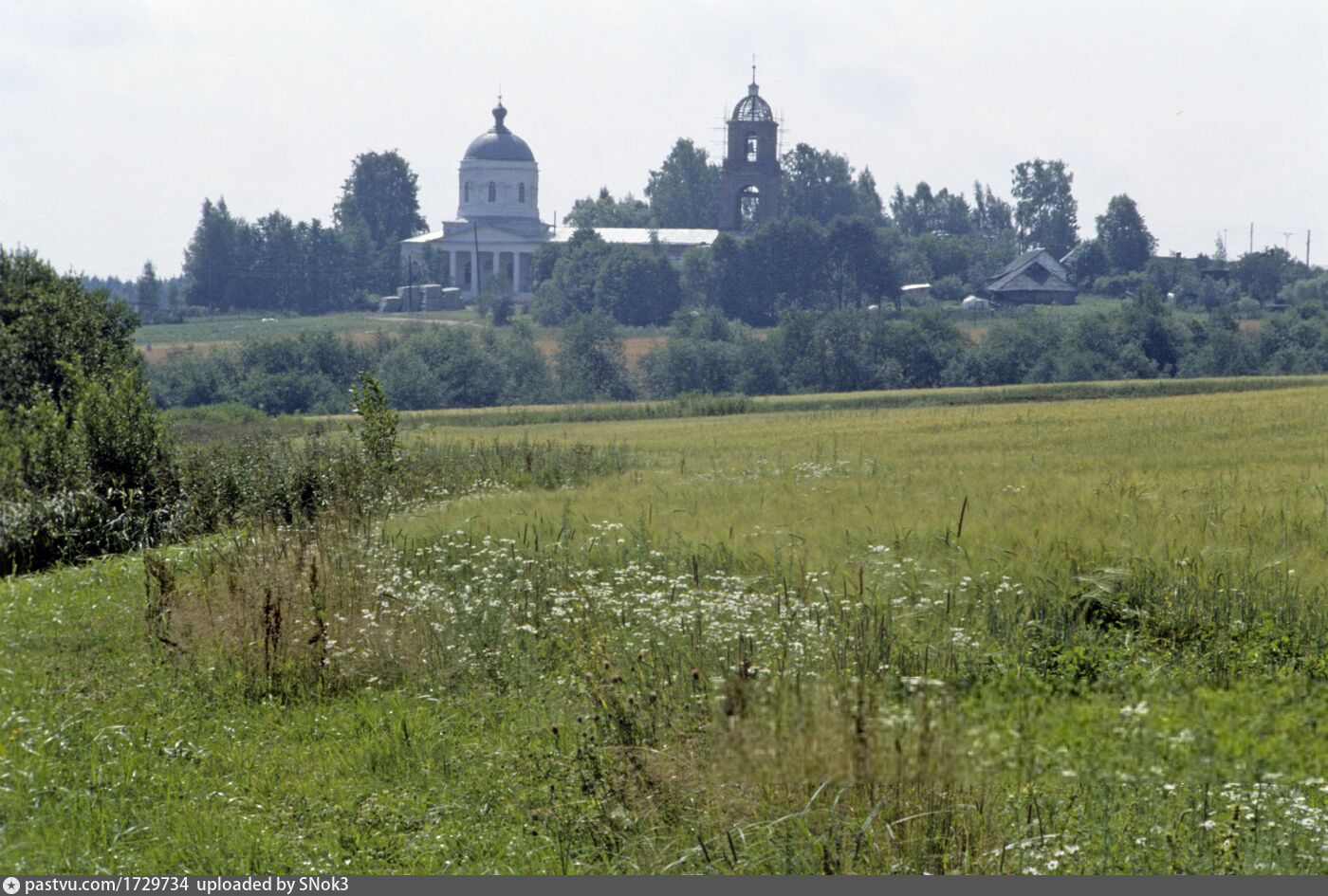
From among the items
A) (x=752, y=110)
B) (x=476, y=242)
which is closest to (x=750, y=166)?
(x=752, y=110)

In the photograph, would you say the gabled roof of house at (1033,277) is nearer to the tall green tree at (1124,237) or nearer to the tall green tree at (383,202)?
the tall green tree at (1124,237)

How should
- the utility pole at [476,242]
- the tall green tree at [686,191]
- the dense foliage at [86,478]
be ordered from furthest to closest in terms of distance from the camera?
the tall green tree at [686,191] → the utility pole at [476,242] → the dense foliage at [86,478]

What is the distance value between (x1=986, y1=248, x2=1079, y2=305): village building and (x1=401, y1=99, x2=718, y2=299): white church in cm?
3059

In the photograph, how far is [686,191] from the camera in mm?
173750

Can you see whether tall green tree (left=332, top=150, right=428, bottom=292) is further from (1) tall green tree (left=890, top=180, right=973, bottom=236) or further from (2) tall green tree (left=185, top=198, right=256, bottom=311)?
(1) tall green tree (left=890, top=180, right=973, bottom=236)

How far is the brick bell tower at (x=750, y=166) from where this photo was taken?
156m

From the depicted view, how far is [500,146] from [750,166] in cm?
2710

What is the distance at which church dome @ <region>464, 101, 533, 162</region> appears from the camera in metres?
155

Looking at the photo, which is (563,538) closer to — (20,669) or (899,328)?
(20,669)

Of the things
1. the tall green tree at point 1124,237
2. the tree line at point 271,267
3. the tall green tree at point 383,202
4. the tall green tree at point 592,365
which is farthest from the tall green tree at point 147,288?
the tall green tree at point 1124,237

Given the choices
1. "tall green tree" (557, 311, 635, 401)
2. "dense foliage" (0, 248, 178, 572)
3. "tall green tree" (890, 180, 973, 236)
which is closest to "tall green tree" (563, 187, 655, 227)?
"tall green tree" (890, 180, 973, 236)

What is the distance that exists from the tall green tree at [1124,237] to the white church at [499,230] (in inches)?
1531

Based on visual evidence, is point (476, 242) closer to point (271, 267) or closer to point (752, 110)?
point (271, 267)

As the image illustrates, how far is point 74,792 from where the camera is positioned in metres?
7.47
